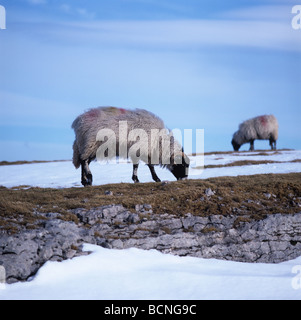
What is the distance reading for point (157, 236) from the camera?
11.0 m

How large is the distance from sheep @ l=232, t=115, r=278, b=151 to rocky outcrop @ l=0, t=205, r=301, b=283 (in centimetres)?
3275

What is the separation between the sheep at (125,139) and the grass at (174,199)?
7.94ft

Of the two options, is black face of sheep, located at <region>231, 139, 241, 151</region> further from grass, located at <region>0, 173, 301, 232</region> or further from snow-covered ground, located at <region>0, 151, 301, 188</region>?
grass, located at <region>0, 173, 301, 232</region>

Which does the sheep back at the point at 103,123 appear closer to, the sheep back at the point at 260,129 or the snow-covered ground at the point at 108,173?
the snow-covered ground at the point at 108,173

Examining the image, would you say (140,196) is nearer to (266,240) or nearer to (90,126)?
(266,240)

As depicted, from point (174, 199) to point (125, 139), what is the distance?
4519mm

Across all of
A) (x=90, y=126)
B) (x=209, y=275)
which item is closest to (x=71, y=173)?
(x=90, y=126)

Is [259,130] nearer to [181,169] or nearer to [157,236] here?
[181,169]

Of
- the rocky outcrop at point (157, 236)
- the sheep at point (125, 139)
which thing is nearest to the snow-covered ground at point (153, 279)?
the rocky outcrop at point (157, 236)

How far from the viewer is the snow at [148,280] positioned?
8.53 meters

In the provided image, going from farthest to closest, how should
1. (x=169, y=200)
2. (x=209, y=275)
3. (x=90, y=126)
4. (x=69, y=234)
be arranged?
(x=90, y=126) → (x=169, y=200) → (x=69, y=234) → (x=209, y=275)
